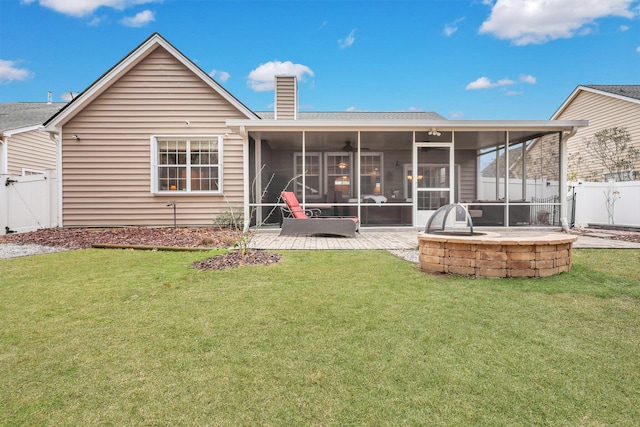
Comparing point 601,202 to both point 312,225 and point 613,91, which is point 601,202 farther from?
point 312,225

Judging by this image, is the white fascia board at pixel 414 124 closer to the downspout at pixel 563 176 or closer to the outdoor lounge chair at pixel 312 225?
the downspout at pixel 563 176

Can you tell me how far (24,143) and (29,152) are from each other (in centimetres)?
39

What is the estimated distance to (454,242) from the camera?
4.26 meters

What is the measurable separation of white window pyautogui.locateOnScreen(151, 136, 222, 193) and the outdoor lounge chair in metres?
2.68

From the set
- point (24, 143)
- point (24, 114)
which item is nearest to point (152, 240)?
point (24, 143)

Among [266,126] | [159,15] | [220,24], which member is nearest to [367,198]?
[266,126]

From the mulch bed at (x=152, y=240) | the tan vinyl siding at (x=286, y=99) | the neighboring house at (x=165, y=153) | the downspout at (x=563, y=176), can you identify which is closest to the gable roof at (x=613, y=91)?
the downspout at (x=563, y=176)

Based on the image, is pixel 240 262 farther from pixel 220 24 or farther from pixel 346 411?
pixel 220 24

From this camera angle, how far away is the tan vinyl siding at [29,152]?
1277 cm

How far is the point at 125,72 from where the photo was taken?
9805 millimetres

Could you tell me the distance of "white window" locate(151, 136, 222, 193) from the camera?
1002cm

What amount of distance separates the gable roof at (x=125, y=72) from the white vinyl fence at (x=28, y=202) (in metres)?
1.58

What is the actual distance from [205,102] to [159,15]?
14093 millimetres

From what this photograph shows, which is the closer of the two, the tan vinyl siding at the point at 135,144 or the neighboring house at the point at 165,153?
the neighboring house at the point at 165,153
